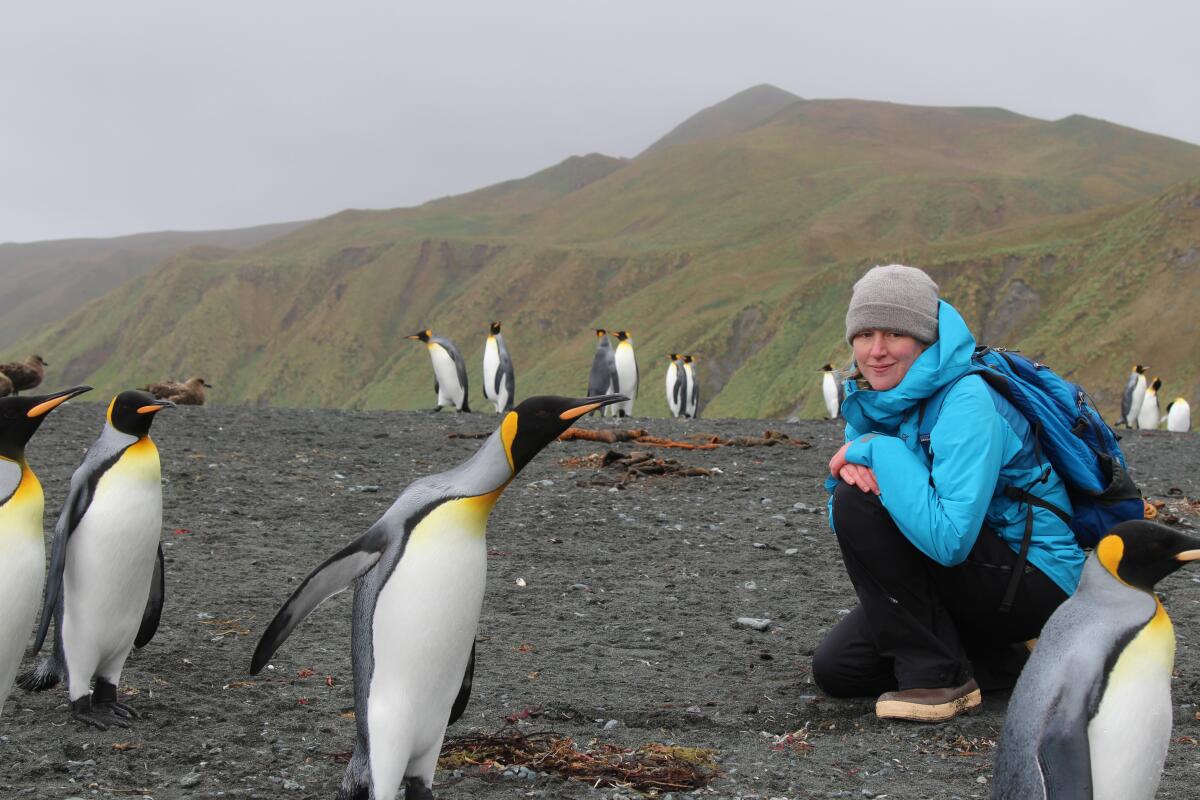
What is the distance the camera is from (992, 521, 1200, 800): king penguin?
2709 millimetres

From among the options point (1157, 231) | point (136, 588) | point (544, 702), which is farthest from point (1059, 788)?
point (1157, 231)

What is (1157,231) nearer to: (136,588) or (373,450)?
(373,450)

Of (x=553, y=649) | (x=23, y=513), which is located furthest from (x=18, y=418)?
(x=553, y=649)

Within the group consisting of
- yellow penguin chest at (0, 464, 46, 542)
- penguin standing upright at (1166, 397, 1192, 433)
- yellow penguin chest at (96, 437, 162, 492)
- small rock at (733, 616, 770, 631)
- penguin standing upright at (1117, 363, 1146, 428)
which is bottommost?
penguin standing upright at (1166, 397, 1192, 433)

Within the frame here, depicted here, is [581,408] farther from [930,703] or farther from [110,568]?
[110,568]

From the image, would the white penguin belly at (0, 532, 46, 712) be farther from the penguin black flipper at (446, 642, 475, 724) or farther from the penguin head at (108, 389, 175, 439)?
the penguin black flipper at (446, 642, 475, 724)

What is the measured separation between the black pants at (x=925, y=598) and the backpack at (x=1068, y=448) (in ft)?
0.33

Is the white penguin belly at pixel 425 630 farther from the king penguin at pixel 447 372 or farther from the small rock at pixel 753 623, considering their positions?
the king penguin at pixel 447 372

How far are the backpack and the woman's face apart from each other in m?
0.15

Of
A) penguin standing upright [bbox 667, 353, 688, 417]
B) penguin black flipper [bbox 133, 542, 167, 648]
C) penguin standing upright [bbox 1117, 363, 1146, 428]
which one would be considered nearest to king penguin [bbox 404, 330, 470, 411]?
penguin standing upright [bbox 667, 353, 688, 417]

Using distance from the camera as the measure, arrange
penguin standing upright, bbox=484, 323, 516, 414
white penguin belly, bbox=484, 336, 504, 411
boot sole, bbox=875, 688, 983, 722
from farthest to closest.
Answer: white penguin belly, bbox=484, 336, 504, 411, penguin standing upright, bbox=484, 323, 516, 414, boot sole, bbox=875, 688, 983, 722

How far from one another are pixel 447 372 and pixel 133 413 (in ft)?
48.8

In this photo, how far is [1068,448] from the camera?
3.59 meters

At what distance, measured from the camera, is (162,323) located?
94000mm
